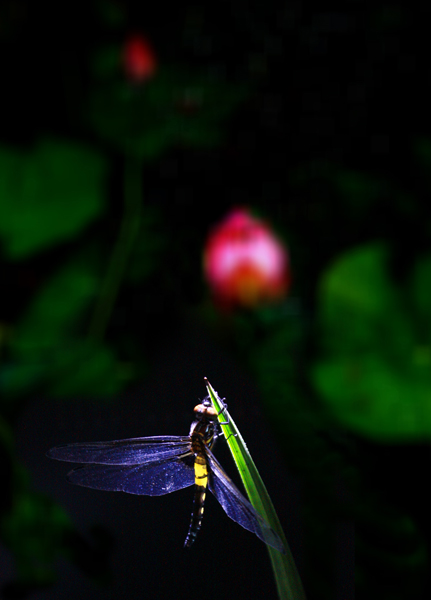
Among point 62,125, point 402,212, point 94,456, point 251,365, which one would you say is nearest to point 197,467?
point 94,456

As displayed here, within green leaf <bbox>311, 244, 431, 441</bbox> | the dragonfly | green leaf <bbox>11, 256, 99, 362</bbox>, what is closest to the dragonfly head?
the dragonfly

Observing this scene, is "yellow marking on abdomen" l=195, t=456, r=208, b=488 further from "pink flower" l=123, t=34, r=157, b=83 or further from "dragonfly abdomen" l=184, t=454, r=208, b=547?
"pink flower" l=123, t=34, r=157, b=83

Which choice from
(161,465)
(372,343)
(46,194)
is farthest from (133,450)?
(46,194)

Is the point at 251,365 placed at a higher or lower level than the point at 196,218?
lower

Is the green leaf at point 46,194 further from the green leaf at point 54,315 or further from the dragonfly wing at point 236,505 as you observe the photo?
the dragonfly wing at point 236,505

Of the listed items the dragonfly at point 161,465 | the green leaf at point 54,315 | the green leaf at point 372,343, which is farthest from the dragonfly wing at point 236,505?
the green leaf at point 54,315

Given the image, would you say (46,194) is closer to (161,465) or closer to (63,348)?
(63,348)

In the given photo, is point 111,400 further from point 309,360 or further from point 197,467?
point 197,467

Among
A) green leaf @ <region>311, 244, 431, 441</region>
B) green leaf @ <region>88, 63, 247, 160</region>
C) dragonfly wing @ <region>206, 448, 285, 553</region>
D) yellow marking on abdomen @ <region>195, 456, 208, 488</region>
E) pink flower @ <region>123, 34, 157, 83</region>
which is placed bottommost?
dragonfly wing @ <region>206, 448, 285, 553</region>
